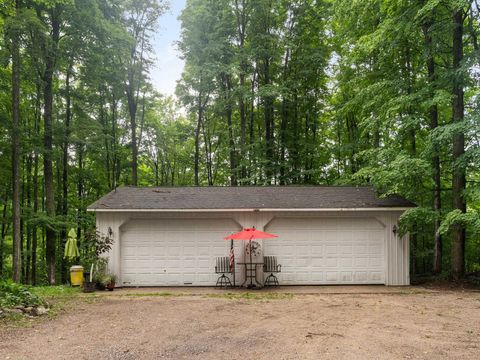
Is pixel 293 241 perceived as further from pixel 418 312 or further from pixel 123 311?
pixel 123 311

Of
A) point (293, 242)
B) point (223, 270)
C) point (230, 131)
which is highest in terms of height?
point (230, 131)

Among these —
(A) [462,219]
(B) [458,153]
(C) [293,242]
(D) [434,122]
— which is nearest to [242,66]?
(D) [434,122]

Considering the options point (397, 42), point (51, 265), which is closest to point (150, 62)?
point (51, 265)

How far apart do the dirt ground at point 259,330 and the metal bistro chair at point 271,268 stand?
1968mm

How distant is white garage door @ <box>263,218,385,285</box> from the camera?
1120cm

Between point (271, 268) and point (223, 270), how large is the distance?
58.4 inches

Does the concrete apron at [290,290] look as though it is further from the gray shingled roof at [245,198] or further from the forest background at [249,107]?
the gray shingled roof at [245,198]

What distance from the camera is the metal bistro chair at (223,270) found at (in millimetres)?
11070

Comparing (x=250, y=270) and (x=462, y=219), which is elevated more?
(x=462, y=219)

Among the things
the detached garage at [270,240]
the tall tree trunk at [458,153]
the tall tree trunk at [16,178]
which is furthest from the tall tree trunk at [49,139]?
the tall tree trunk at [458,153]

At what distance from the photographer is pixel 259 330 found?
6.05 meters

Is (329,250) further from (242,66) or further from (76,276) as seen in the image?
(242,66)

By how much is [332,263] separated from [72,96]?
13.6m

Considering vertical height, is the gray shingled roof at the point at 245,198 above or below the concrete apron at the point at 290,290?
above
